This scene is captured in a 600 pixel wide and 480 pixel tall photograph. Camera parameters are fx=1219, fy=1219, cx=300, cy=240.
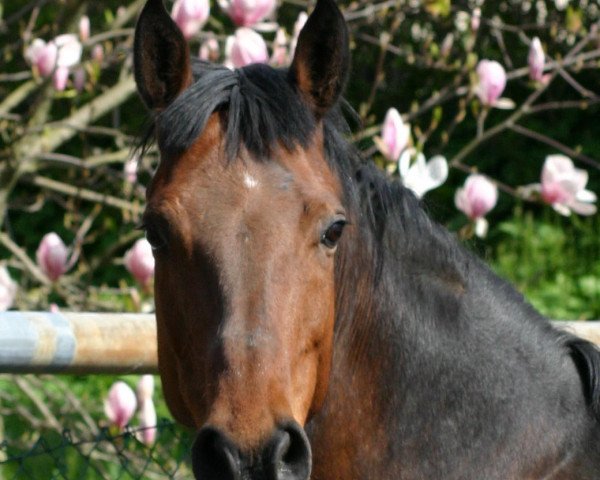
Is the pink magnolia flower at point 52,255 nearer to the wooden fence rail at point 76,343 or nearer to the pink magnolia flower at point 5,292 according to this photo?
the pink magnolia flower at point 5,292

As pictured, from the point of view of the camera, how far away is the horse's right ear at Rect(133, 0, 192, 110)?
2885 millimetres

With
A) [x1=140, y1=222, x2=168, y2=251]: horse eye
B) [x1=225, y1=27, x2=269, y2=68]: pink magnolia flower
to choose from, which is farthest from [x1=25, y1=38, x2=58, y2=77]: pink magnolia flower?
[x1=140, y1=222, x2=168, y2=251]: horse eye

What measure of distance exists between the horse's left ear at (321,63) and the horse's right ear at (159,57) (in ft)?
0.88


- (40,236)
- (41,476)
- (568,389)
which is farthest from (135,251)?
(40,236)

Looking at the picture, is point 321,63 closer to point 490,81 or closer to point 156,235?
point 156,235

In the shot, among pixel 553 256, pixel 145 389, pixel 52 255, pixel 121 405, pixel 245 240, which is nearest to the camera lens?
pixel 245 240

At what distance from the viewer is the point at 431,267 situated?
9.52ft

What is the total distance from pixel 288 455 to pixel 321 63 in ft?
3.24

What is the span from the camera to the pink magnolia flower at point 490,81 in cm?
454

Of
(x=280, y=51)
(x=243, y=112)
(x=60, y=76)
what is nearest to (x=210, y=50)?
(x=280, y=51)

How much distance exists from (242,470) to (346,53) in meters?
1.07

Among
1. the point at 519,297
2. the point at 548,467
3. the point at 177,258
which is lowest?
the point at 548,467

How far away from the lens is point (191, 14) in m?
4.26

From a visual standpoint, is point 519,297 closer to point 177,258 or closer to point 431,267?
point 431,267
